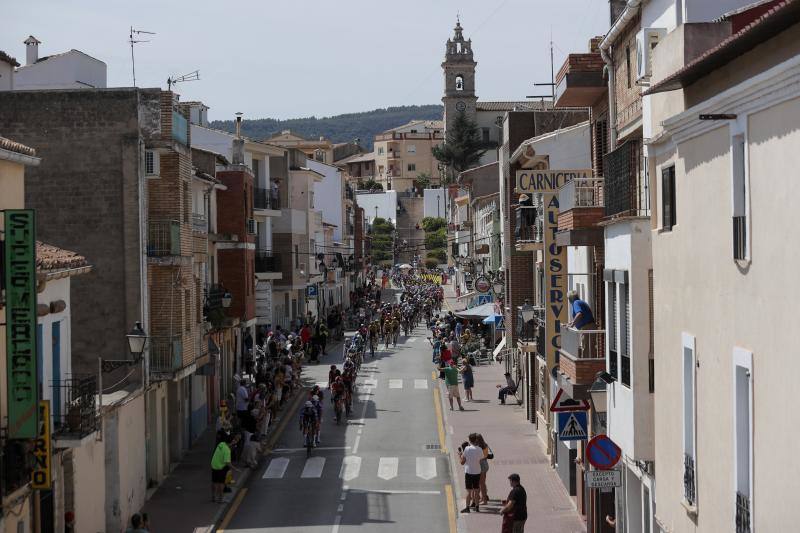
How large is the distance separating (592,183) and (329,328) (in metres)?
43.0

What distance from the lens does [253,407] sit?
3391 centimetres

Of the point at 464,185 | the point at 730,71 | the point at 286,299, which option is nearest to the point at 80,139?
the point at 730,71

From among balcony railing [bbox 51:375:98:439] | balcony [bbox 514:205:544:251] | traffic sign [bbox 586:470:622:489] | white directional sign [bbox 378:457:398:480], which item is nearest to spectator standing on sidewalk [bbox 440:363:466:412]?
balcony [bbox 514:205:544:251]

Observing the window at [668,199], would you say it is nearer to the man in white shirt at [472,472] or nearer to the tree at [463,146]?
the man in white shirt at [472,472]

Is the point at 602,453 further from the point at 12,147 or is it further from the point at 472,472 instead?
the point at 12,147

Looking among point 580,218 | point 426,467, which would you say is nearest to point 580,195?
point 580,218

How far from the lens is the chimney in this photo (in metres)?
37.7

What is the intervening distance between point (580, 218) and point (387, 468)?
37.7 feet

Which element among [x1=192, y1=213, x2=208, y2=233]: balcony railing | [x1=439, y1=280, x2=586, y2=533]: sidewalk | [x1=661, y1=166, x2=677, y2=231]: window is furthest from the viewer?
[x1=192, y1=213, x2=208, y2=233]: balcony railing

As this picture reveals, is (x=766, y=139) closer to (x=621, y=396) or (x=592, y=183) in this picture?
(x=621, y=396)

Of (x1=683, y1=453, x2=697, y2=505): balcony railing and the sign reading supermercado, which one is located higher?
the sign reading supermercado

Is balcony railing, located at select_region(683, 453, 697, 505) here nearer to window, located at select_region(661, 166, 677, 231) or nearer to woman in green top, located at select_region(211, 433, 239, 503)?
window, located at select_region(661, 166, 677, 231)

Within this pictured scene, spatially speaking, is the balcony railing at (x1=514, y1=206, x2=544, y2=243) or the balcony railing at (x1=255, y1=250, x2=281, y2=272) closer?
the balcony railing at (x1=514, y1=206, x2=544, y2=243)

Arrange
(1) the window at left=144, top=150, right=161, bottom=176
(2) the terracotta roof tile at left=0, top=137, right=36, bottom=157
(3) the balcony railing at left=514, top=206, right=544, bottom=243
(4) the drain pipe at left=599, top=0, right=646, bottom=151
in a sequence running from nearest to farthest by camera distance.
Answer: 1. (2) the terracotta roof tile at left=0, top=137, right=36, bottom=157
2. (4) the drain pipe at left=599, top=0, right=646, bottom=151
3. (1) the window at left=144, top=150, right=161, bottom=176
4. (3) the balcony railing at left=514, top=206, right=544, bottom=243
